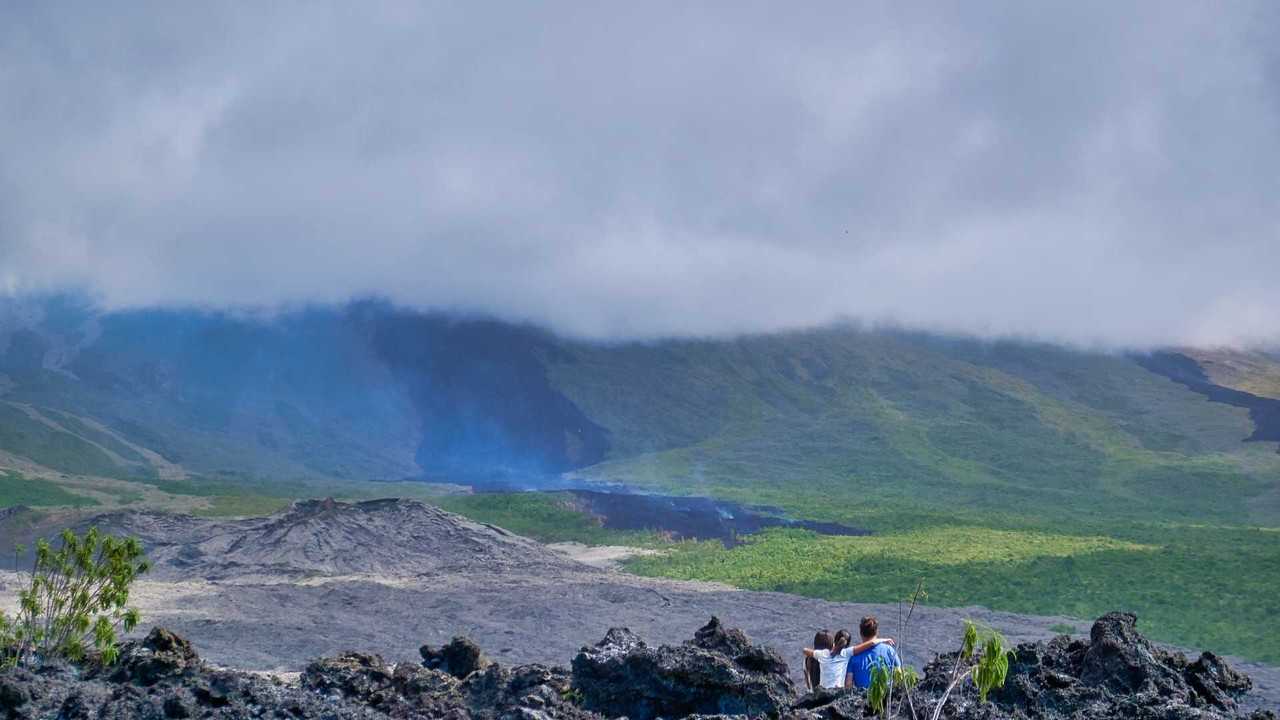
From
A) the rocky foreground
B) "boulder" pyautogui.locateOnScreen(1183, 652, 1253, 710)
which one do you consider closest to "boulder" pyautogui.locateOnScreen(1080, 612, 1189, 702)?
the rocky foreground

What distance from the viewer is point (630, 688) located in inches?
504

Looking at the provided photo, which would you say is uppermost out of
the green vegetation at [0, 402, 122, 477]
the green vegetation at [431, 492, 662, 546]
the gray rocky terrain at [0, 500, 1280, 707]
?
the green vegetation at [0, 402, 122, 477]

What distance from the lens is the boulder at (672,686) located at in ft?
41.4

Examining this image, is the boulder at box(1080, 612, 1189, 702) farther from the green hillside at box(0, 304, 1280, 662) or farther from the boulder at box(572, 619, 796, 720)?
the green hillside at box(0, 304, 1280, 662)

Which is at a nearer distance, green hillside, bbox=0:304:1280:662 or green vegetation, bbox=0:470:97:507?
green hillside, bbox=0:304:1280:662

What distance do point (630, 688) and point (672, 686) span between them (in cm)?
45

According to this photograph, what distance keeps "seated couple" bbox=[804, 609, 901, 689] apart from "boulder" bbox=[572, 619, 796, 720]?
0.82m

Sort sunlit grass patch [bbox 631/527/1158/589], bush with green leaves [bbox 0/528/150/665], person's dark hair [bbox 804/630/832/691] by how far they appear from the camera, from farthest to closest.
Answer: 1. sunlit grass patch [bbox 631/527/1158/589]
2. bush with green leaves [bbox 0/528/150/665]
3. person's dark hair [bbox 804/630/832/691]

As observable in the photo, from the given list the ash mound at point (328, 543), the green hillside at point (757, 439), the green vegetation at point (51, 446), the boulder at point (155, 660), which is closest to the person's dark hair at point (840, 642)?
the boulder at point (155, 660)

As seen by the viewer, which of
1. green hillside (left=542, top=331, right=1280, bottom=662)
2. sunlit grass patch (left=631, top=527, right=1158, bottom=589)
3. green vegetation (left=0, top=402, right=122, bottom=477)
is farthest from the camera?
green vegetation (left=0, top=402, right=122, bottom=477)

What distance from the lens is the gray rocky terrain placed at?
26.3 m

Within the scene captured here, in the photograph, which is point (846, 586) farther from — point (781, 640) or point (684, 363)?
point (684, 363)

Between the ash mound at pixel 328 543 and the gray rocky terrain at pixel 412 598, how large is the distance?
0.23 feet

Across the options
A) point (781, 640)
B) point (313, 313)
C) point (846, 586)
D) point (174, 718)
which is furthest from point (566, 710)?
point (313, 313)
